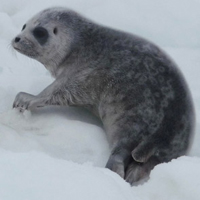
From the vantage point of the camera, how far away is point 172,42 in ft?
18.9

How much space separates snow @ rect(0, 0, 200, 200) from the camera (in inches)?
97.3

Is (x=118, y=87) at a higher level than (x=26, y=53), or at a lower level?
higher

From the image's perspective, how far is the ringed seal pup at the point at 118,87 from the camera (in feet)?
12.6

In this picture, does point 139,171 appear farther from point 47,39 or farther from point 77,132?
point 47,39

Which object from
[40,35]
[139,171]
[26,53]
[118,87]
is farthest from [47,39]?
[139,171]

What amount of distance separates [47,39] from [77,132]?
819mm

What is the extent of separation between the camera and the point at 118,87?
13.4 feet

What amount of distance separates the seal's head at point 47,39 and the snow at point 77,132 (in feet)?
0.84

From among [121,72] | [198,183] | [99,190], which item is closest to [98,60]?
[121,72]

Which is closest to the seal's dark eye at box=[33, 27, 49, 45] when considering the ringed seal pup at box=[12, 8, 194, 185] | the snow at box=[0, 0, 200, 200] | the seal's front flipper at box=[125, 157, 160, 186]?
the ringed seal pup at box=[12, 8, 194, 185]

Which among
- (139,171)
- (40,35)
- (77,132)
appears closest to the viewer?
(139,171)

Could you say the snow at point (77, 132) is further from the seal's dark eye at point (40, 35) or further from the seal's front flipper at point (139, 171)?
the seal's dark eye at point (40, 35)

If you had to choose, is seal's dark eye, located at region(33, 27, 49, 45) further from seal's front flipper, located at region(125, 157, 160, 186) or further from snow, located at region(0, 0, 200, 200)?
seal's front flipper, located at region(125, 157, 160, 186)

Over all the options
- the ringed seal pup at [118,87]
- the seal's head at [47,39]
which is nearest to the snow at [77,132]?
the ringed seal pup at [118,87]
